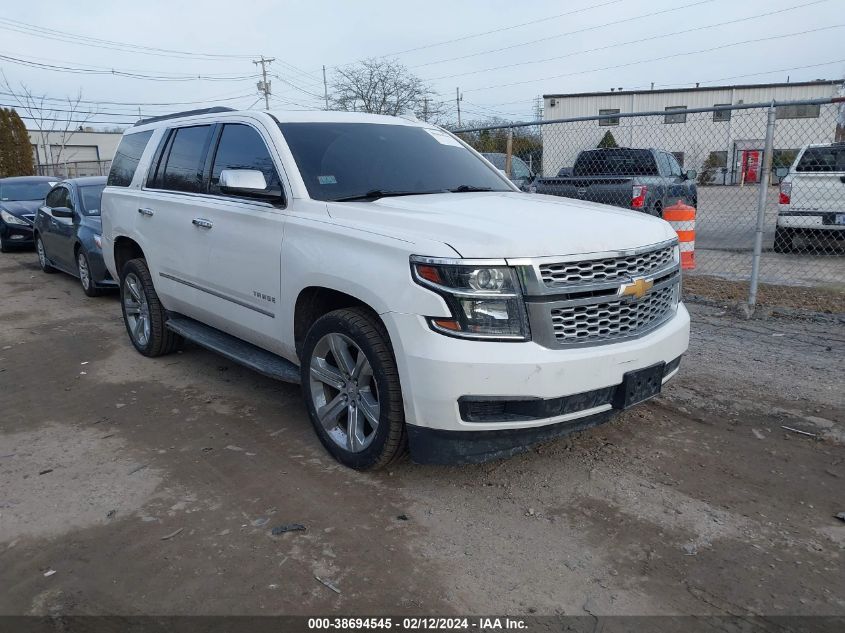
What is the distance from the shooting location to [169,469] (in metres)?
3.97

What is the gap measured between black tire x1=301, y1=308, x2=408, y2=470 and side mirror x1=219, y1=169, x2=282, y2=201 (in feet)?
2.97

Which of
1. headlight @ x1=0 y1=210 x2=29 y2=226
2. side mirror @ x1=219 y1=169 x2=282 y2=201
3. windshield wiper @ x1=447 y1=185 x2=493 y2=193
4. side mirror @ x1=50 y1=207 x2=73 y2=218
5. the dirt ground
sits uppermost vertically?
side mirror @ x1=219 y1=169 x2=282 y2=201

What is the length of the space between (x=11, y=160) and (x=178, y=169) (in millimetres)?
30511

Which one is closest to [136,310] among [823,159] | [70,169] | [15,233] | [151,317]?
[151,317]

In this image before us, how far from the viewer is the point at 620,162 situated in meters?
12.5

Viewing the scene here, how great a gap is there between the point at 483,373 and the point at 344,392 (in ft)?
3.24

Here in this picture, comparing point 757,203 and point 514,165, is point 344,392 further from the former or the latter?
point 514,165

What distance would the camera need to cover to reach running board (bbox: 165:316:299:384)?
434 cm

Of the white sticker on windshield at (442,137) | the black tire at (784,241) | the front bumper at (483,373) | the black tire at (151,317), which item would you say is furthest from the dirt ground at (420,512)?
the black tire at (784,241)

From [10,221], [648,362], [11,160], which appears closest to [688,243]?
[648,362]

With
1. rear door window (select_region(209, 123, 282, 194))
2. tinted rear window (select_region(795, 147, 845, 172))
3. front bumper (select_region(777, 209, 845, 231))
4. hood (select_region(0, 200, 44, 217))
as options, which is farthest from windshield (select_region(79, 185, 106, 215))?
tinted rear window (select_region(795, 147, 845, 172))

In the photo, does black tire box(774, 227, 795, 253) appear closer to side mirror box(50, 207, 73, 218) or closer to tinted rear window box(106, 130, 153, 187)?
tinted rear window box(106, 130, 153, 187)

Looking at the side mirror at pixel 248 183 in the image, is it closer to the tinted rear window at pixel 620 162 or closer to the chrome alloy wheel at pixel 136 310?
the chrome alloy wheel at pixel 136 310

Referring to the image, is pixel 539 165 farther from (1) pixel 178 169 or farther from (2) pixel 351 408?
(2) pixel 351 408
